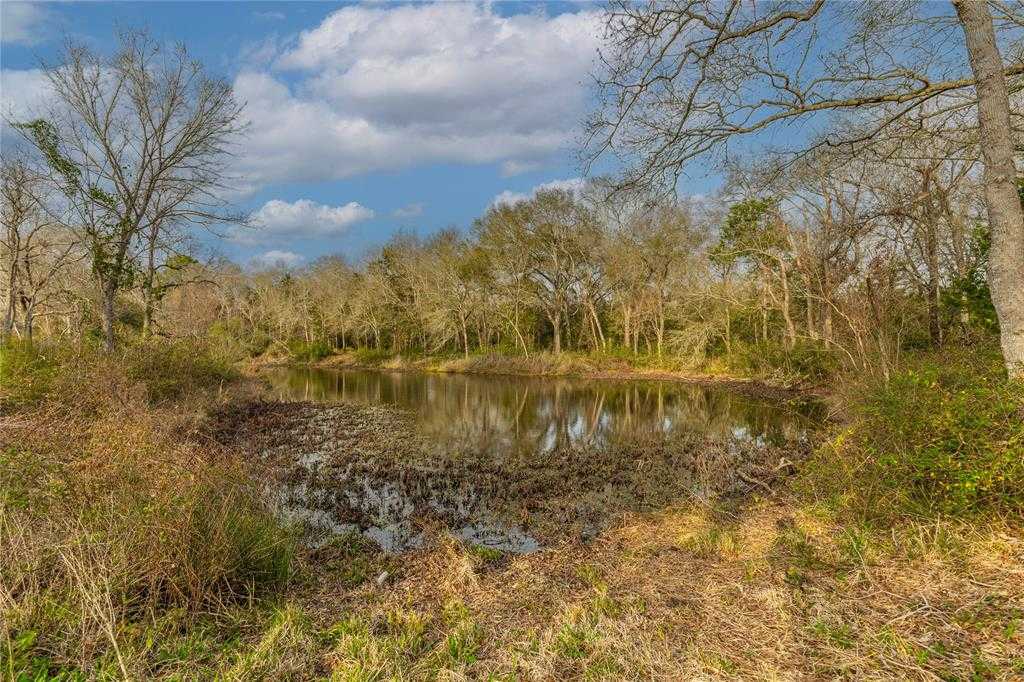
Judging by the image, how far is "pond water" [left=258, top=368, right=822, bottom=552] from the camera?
27.5 feet

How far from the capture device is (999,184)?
5375 mm

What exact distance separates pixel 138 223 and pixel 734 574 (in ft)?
67.2

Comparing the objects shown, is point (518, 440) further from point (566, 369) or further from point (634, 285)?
point (634, 285)

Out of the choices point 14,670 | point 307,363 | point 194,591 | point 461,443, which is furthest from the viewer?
point 307,363

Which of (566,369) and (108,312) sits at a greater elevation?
A: (108,312)

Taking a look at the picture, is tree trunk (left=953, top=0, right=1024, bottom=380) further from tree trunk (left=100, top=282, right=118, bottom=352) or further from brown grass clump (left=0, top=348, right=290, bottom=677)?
tree trunk (left=100, top=282, right=118, bottom=352)

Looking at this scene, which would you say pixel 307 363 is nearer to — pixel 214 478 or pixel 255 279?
pixel 255 279

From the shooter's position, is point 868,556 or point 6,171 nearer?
point 868,556

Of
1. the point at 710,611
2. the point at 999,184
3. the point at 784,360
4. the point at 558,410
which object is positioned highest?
the point at 999,184

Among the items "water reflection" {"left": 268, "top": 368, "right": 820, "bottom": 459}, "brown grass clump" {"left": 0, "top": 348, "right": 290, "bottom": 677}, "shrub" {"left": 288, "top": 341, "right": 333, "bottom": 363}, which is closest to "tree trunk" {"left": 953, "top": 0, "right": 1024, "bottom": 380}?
"brown grass clump" {"left": 0, "top": 348, "right": 290, "bottom": 677}

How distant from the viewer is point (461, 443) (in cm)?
1480

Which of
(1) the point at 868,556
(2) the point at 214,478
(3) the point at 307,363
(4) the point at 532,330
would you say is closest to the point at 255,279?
(3) the point at 307,363

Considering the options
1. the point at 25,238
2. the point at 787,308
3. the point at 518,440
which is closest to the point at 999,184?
the point at 518,440

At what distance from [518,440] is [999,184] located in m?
11.9
